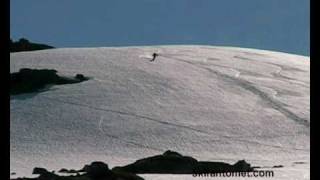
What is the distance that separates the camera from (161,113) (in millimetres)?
17062

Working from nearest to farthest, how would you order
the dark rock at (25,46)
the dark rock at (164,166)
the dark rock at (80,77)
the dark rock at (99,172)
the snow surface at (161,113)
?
the dark rock at (99,172)
the dark rock at (164,166)
the snow surface at (161,113)
the dark rock at (80,77)
the dark rock at (25,46)

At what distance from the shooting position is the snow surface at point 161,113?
43.2 feet

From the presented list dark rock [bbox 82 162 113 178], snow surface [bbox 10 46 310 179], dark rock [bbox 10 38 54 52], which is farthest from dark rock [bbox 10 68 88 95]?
dark rock [bbox 82 162 113 178]

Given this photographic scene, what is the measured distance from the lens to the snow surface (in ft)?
43.2

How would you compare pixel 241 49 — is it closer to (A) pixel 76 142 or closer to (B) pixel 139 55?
(B) pixel 139 55

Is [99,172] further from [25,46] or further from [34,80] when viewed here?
[25,46]

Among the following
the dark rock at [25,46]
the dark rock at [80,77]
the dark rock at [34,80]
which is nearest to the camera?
the dark rock at [34,80]

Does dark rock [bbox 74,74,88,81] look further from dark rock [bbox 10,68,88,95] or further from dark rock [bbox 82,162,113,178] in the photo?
dark rock [bbox 82,162,113,178]

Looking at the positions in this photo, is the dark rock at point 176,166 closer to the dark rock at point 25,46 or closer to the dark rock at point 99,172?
the dark rock at point 99,172

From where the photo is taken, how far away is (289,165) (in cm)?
1151

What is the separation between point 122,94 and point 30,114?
3.41 metres

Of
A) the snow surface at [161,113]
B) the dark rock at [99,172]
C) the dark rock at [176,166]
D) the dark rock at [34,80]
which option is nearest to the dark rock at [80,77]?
the dark rock at [34,80]

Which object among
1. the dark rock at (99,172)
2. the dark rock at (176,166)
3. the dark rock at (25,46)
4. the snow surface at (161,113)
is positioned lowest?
the dark rock at (176,166)
